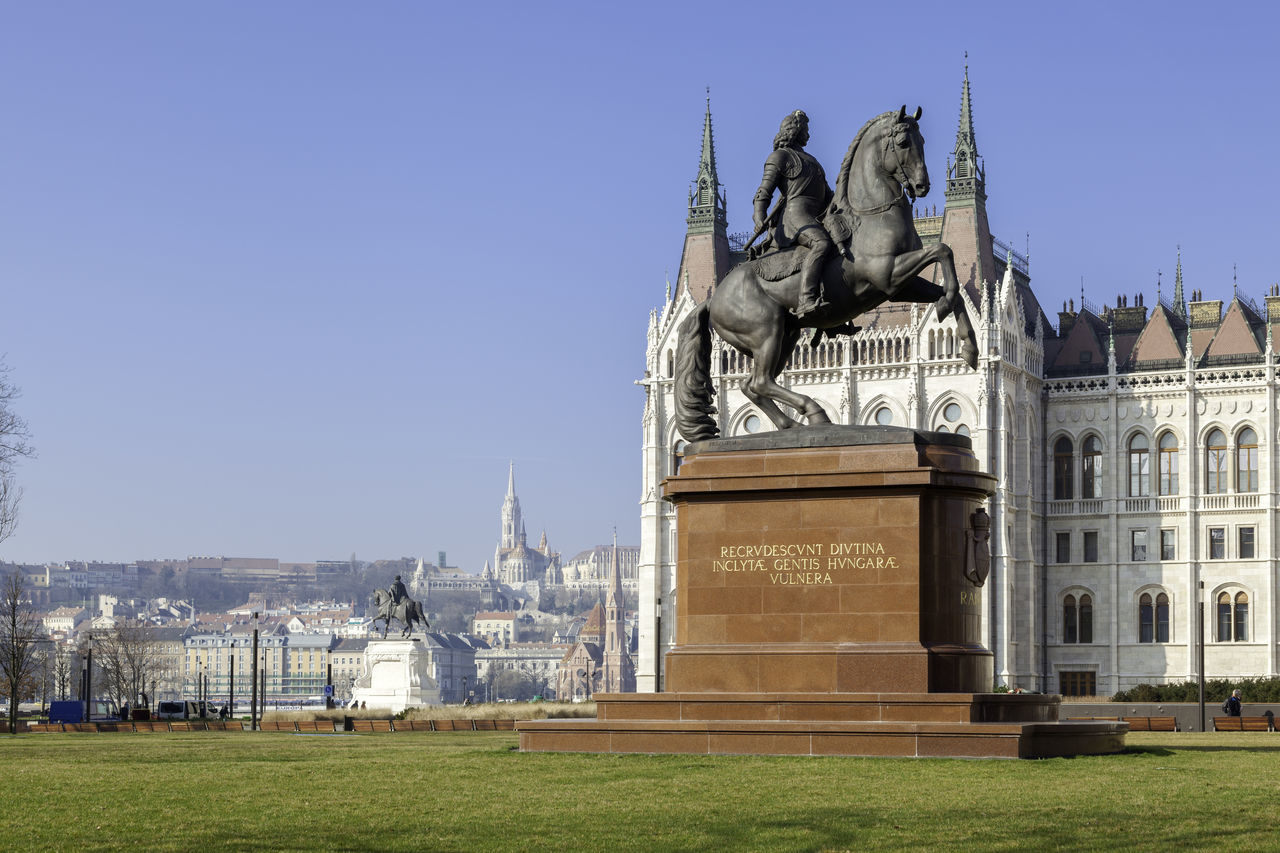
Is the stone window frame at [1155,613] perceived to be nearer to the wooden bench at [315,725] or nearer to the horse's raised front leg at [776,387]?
the wooden bench at [315,725]

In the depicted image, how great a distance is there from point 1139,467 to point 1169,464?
1.39 meters

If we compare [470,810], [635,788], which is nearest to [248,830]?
[470,810]

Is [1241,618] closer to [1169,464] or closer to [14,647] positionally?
[1169,464]

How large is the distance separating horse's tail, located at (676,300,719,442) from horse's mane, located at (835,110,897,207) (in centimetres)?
238

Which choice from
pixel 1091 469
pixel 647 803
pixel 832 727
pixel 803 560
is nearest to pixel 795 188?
pixel 803 560

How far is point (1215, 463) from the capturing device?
85.1 metres

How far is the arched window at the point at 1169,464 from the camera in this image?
8594cm

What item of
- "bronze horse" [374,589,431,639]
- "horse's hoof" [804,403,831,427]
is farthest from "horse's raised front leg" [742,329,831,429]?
"bronze horse" [374,589,431,639]

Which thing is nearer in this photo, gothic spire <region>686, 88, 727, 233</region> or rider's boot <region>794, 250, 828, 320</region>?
rider's boot <region>794, 250, 828, 320</region>

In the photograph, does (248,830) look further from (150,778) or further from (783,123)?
(783,123)

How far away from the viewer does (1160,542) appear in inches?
3391

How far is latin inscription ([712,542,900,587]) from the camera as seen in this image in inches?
867

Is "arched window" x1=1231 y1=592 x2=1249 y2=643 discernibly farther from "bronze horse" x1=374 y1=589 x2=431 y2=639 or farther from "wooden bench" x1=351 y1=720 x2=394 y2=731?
"wooden bench" x1=351 y1=720 x2=394 y2=731

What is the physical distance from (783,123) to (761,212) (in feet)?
4.37
